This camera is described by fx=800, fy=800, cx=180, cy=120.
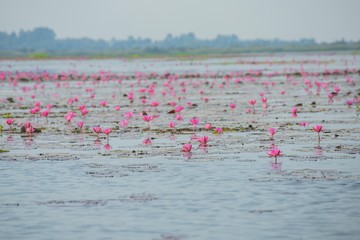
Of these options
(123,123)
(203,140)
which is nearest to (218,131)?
(203,140)

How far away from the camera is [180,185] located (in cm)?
1435

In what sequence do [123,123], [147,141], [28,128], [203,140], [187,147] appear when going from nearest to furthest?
[187,147]
[203,140]
[147,141]
[28,128]
[123,123]

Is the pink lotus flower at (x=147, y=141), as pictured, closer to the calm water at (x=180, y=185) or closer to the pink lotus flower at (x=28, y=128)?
the calm water at (x=180, y=185)

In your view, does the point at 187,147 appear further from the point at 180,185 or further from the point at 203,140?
the point at 180,185

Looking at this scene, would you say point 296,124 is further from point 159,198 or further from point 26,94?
point 26,94

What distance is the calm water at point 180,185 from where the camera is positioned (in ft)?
37.0

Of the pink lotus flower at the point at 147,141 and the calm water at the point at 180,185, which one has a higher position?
the calm water at the point at 180,185

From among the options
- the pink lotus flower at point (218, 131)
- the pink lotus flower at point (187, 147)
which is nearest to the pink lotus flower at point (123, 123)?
the pink lotus flower at point (218, 131)

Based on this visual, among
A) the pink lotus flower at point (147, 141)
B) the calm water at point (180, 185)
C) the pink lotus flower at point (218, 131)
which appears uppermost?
the calm water at point (180, 185)

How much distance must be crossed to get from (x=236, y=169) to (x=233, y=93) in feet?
78.6

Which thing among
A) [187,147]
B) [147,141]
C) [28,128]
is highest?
[187,147]

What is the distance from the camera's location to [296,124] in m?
23.4

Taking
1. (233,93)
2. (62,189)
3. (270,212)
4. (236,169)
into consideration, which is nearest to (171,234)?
(270,212)

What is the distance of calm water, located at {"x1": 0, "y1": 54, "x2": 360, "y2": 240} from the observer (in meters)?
11.3
